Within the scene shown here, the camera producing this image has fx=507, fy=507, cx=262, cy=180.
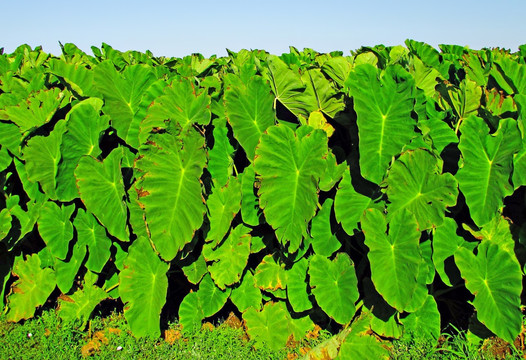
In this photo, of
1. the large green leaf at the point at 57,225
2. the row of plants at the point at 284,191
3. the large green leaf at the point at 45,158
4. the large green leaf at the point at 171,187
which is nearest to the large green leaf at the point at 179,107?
the row of plants at the point at 284,191

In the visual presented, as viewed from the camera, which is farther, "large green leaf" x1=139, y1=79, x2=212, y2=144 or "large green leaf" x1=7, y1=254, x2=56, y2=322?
"large green leaf" x1=7, y1=254, x2=56, y2=322

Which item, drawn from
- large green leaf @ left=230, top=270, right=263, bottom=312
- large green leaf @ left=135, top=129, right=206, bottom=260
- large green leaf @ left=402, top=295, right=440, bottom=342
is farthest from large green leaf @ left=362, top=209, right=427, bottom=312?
large green leaf @ left=135, top=129, right=206, bottom=260

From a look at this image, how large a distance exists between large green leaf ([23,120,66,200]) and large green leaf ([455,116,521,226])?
2820 millimetres

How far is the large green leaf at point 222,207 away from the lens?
11.8 feet

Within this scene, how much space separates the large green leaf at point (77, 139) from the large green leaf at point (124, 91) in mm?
111

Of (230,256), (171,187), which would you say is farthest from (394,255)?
(171,187)

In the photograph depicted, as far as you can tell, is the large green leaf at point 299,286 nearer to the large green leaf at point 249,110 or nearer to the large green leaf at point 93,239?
the large green leaf at point 249,110

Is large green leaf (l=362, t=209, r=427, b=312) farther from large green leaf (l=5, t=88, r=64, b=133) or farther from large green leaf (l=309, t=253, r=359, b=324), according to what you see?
large green leaf (l=5, t=88, r=64, b=133)

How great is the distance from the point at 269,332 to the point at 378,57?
7.25 ft

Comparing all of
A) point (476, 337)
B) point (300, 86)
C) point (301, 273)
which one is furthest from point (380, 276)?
point (300, 86)

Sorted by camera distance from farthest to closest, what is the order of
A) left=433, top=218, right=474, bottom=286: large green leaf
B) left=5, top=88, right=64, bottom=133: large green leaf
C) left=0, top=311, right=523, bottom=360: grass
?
left=5, top=88, right=64, bottom=133: large green leaf, left=0, top=311, right=523, bottom=360: grass, left=433, top=218, right=474, bottom=286: large green leaf

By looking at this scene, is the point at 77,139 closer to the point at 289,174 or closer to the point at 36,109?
the point at 36,109

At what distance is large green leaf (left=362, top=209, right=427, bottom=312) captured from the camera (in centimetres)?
321

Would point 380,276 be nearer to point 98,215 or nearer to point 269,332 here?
point 269,332
